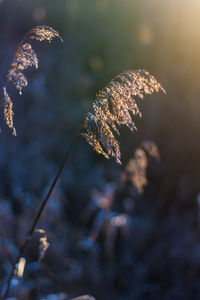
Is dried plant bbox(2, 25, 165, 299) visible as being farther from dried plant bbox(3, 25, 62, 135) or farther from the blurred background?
the blurred background

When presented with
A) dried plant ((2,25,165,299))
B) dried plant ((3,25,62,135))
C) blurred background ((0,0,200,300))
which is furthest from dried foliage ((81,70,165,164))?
blurred background ((0,0,200,300))

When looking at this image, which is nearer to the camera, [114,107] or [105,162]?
[114,107]

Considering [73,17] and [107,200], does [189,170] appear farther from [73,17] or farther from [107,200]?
[73,17]

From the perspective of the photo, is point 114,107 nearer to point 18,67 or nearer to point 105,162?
point 18,67

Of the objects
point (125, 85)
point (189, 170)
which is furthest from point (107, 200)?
point (125, 85)

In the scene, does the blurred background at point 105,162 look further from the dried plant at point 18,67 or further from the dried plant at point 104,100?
the dried plant at point 18,67

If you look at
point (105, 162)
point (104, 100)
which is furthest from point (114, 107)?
point (105, 162)

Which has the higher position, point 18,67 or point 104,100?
point 18,67

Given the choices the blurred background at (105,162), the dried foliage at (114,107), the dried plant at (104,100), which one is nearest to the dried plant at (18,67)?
the dried plant at (104,100)
